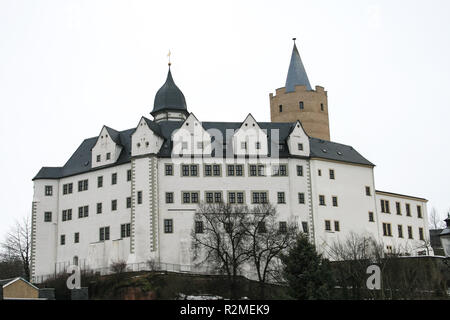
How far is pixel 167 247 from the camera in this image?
66.6 m

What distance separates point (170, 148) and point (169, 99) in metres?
14.6

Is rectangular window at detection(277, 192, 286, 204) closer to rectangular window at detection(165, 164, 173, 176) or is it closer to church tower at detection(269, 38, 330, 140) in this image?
rectangular window at detection(165, 164, 173, 176)

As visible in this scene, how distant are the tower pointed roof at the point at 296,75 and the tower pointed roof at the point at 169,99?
14.7 metres

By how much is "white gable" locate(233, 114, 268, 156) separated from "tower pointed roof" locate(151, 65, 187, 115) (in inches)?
553

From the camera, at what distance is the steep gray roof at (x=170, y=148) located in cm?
7196

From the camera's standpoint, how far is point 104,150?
73250 mm

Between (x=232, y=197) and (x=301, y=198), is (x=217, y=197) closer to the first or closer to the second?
(x=232, y=197)

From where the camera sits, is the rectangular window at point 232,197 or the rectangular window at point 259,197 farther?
the rectangular window at point 259,197

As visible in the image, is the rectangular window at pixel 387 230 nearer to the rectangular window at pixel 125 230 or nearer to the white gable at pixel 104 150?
the rectangular window at pixel 125 230

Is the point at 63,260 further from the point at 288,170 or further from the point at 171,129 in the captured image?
the point at 288,170

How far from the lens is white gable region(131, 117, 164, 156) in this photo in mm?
69812

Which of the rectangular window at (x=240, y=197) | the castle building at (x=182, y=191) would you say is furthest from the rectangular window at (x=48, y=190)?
the rectangular window at (x=240, y=197)

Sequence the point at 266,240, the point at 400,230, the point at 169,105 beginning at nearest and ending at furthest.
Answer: the point at 266,240, the point at 400,230, the point at 169,105

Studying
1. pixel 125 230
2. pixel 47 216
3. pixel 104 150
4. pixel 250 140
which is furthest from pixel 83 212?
pixel 250 140
